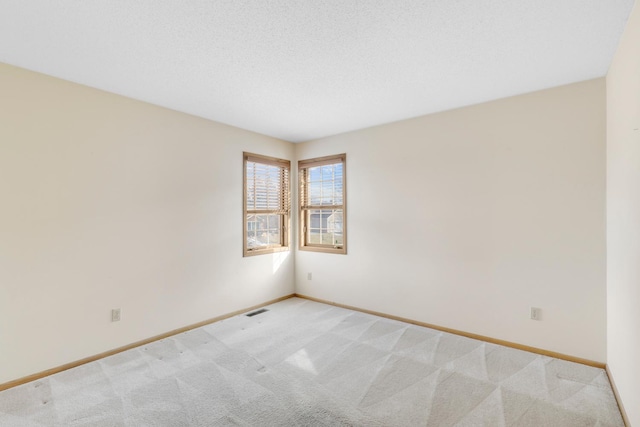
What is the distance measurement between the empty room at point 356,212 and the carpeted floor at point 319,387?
2 centimetres

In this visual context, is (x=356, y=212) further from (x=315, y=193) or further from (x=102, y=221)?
(x=102, y=221)

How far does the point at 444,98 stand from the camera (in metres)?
3.05

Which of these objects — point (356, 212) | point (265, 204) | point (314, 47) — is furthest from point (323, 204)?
point (314, 47)

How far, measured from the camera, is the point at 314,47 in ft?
6.94

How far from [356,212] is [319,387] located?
94.2 inches

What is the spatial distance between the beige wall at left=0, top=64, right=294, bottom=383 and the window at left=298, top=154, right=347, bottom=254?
124 cm

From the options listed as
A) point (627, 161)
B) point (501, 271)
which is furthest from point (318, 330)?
point (627, 161)

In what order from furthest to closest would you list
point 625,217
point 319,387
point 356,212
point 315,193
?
1. point 315,193
2. point 356,212
3. point 319,387
4. point 625,217

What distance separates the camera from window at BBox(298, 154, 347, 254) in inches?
173

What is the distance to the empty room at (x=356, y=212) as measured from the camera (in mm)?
1920

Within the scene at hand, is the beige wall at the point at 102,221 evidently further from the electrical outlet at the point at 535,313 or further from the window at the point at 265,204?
the electrical outlet at the point at 535,313

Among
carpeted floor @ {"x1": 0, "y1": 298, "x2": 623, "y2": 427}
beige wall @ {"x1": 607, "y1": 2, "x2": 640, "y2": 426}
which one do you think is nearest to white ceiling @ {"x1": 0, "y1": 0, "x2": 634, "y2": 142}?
beige wall @ {"x1": 607, "y1": 2, "x2": 640, "y2": 426}

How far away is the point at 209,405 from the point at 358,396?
3.50 feet

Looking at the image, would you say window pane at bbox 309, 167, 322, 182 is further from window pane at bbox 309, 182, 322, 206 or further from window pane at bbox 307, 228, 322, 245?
window pane at bbox 307, 228, 322, 245
